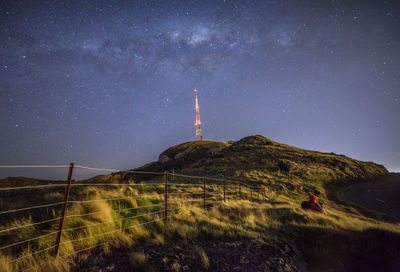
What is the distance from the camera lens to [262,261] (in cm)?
404

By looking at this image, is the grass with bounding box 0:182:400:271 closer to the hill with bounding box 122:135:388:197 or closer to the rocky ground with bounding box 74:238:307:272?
the rocky ground with bounding box 74:238:307:272

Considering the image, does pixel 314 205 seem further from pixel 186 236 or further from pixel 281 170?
pixel 281 170

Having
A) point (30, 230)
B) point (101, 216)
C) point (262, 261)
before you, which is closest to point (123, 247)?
point (101, 216)

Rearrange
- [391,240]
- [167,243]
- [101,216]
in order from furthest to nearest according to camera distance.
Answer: [101,216]
[391,240]
[167,243]

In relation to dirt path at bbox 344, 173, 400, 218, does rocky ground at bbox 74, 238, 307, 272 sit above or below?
above

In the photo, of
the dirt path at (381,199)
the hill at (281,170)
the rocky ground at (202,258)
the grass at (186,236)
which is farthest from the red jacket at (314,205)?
the dirt path at (381,199)

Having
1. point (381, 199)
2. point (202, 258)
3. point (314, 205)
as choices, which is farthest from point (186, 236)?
point (381, 199)

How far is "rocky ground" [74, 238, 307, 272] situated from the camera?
3.59 m

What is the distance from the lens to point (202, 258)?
3.88m

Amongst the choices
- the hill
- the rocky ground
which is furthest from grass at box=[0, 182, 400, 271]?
the hill

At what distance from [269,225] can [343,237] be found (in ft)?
7.16

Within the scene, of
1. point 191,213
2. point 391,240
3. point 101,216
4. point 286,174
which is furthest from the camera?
point 286,174

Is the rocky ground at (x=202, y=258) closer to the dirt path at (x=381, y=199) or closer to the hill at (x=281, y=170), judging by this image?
the hill at (x=281, y=170)

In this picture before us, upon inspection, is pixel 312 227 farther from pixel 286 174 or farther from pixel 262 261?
pixel 286 174
